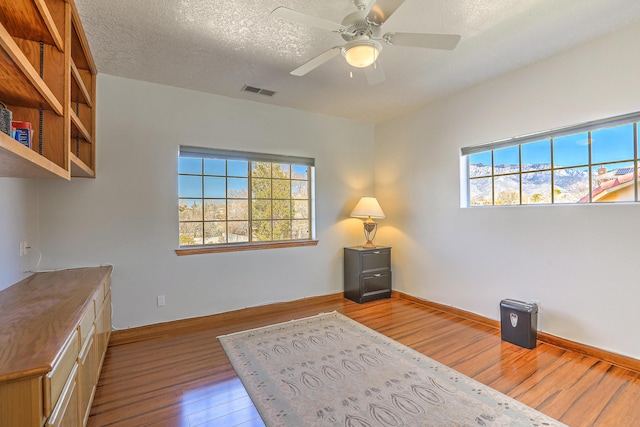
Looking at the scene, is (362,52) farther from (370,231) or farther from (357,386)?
(370,231)

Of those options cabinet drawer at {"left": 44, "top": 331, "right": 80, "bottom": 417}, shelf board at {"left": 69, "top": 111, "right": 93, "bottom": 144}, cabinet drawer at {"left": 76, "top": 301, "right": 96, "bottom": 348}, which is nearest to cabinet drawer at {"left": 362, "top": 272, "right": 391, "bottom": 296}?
cabinet drawer at {"left": 76, "top": 301, "right": 96, "bottom": 348}

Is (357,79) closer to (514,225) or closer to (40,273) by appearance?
(514,225)

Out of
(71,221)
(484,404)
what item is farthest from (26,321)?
(484,404)

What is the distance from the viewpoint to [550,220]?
285cm

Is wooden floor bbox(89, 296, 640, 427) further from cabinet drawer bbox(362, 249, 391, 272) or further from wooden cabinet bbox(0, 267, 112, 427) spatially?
cabinet drawer bbox(362, 249, 391, 272)

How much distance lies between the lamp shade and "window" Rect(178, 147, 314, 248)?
0.66m

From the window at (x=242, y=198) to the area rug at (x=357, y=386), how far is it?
4.23ft

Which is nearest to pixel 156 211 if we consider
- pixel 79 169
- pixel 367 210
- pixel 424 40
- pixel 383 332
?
pixel 79 169

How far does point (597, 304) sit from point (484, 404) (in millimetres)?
1511

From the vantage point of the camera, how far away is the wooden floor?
1.88 metres

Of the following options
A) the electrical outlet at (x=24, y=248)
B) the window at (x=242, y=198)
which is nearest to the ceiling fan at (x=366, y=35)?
the window at (x=242, y=198)

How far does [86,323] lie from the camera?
172 centimetres

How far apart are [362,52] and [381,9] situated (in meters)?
0.28

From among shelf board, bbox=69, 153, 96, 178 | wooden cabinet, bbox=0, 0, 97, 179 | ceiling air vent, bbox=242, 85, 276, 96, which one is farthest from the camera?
ceiling air vent, bbox=242, 85, 276, 96
